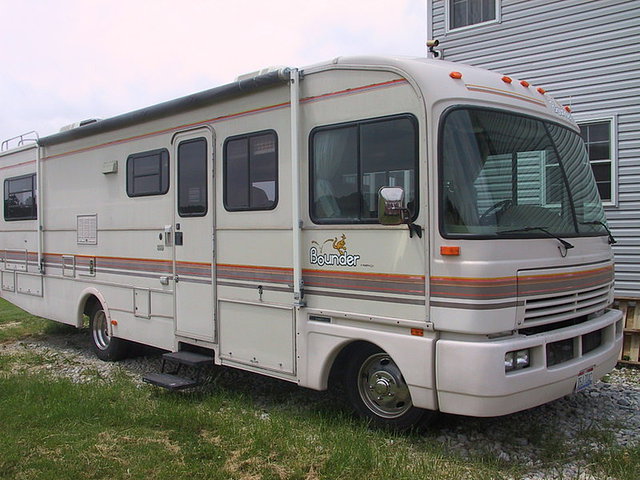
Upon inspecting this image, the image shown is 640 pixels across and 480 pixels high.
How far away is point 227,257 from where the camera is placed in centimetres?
616

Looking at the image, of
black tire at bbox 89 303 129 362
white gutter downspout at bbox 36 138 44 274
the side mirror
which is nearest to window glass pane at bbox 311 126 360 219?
the side mirror

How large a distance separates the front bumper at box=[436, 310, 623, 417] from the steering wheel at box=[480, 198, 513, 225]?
84 centimetres

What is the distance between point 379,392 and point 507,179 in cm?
190

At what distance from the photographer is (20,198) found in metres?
9.83

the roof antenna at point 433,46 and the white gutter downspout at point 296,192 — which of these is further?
the roof antenna at point 433,46

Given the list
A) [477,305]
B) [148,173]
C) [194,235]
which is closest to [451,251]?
[477,305]

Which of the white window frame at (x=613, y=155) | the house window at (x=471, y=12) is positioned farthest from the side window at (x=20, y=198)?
the white window frame at (x=613, y=155)

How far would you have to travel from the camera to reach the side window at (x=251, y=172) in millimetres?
5734

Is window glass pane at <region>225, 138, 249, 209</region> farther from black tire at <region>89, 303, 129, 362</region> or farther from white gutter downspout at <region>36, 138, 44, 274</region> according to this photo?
white gutter downspout at <region>36, 138, 44, 274</region>

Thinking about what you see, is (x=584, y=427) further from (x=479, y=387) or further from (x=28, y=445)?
(x=28, y=445)

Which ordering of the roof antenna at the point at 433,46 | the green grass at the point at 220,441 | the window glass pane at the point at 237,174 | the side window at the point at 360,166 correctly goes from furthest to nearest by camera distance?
the roof antenna at the point at 433,46 → the window glass pane at the point at 237,174 → the side window at the point at 360,166 → the green grass at the point at 220,441

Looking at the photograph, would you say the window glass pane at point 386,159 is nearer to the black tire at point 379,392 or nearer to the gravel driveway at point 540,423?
Result: the black tire at point 379,392

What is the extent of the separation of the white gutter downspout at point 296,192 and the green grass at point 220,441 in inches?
43.0

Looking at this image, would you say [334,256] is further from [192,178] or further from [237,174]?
[192,178]
